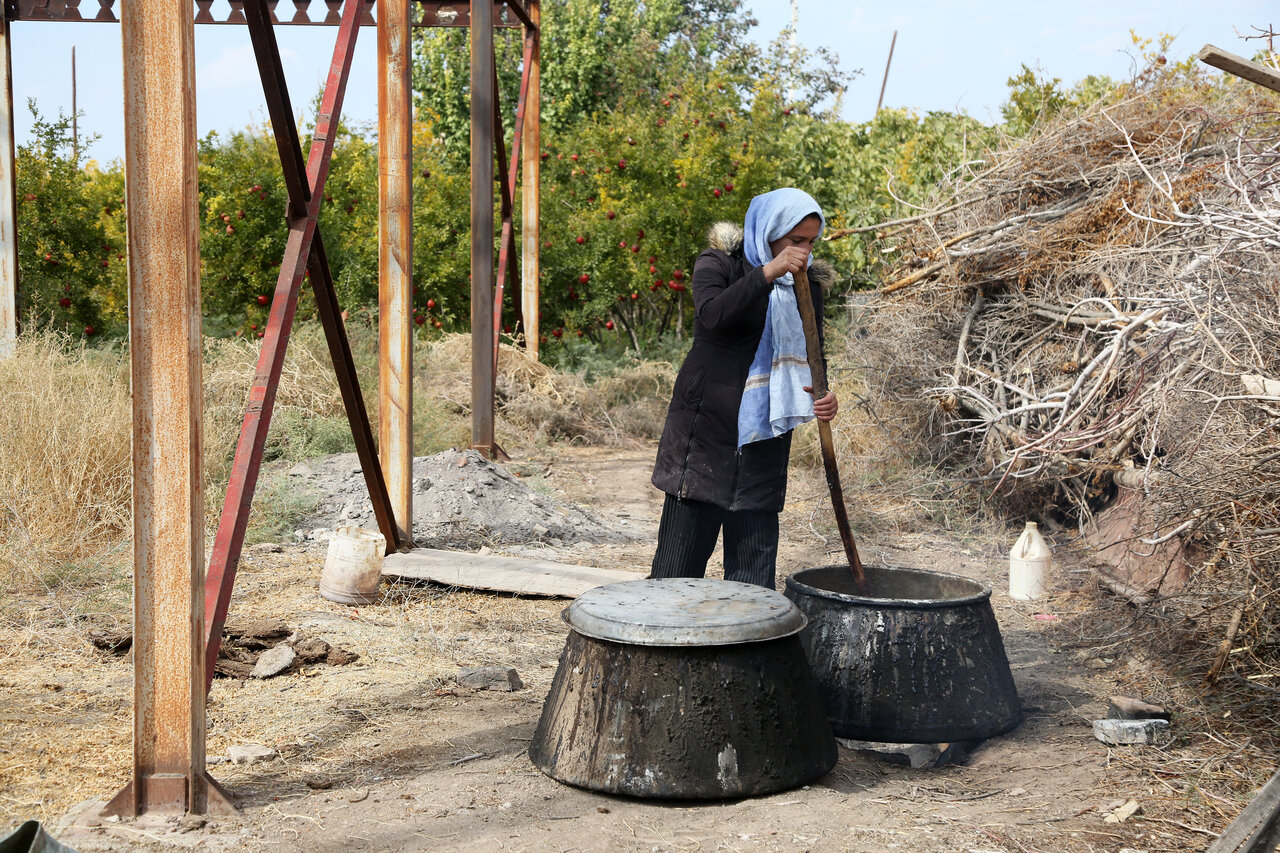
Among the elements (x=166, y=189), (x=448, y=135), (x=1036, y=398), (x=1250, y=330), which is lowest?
(x=1036, y=398)

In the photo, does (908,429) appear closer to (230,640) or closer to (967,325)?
(967,325)

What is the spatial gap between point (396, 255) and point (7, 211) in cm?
636

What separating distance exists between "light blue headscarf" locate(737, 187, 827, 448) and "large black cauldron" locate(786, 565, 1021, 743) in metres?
0.62

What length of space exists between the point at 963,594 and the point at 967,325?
3986 millimetres

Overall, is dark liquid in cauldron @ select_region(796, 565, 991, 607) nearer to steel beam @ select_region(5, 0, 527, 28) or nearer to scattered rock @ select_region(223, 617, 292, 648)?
scattered rock @ select_region(223, 617, 292, 648)

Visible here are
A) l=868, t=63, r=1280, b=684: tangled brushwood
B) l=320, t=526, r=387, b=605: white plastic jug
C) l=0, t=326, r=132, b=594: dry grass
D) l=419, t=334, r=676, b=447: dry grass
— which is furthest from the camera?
l=419, t=334, r=676, b=447: dry grass

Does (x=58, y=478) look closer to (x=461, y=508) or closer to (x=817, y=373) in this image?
(x=461, y=508)

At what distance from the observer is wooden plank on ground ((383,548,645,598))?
5336mm

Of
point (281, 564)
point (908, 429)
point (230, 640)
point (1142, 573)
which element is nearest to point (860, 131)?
point (908, 429)

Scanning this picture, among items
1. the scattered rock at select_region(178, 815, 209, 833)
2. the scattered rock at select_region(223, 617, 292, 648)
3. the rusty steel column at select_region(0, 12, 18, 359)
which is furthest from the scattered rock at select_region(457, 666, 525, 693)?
the rusty steel column at select_region(0, 12, 18, 359)

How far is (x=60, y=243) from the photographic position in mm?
11867

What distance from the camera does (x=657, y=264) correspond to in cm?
1267

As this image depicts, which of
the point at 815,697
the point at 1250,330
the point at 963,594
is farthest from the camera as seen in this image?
the point at 1250,330

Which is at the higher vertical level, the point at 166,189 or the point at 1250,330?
the point at 166,189
